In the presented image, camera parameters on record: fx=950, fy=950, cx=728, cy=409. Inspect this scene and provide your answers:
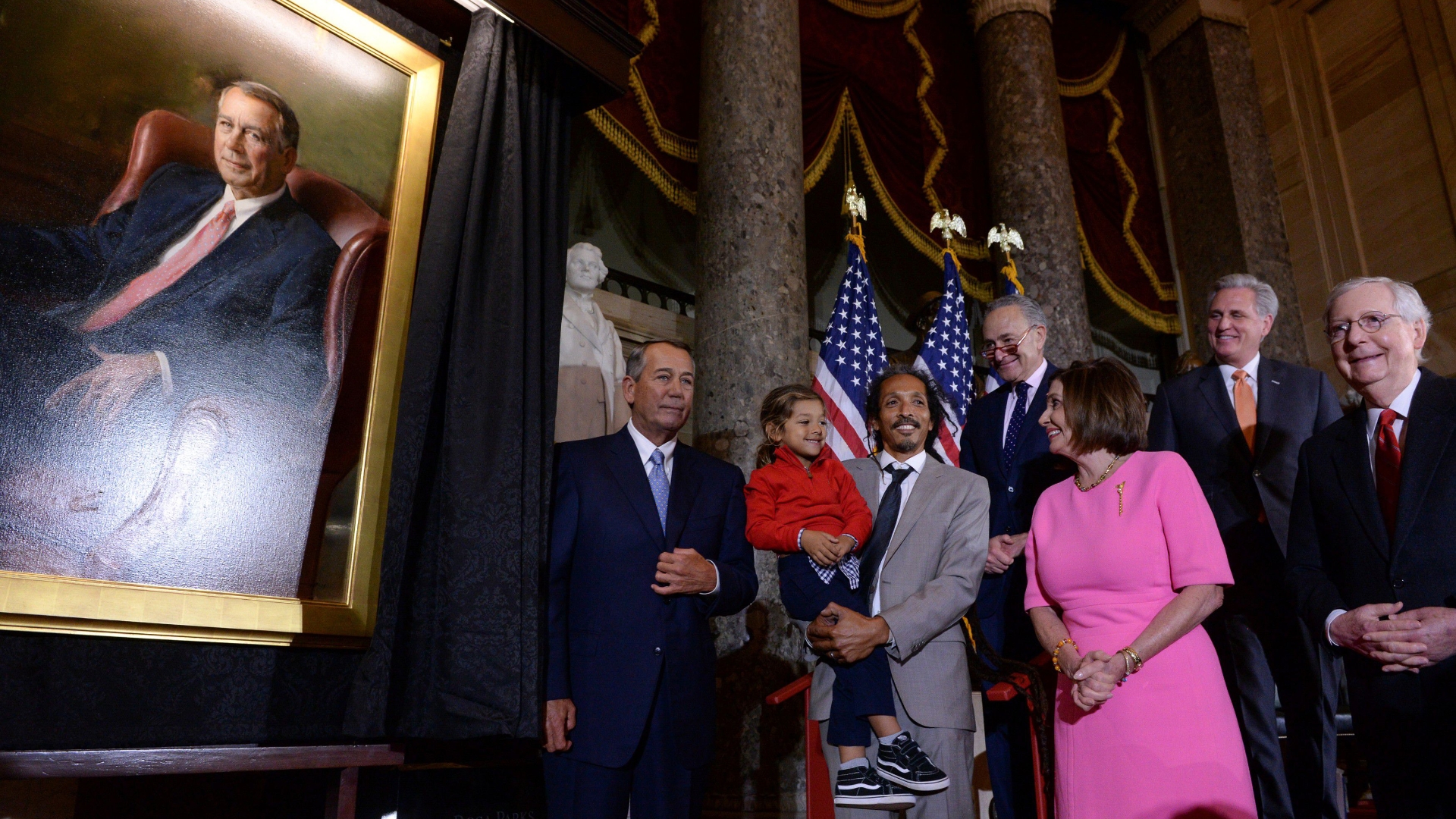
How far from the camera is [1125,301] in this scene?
8750 millimetres

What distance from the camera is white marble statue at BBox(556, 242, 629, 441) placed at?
17.1 ft

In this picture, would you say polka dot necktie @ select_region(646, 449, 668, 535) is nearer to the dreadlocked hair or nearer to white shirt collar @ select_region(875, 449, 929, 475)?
the dreadlocked hair

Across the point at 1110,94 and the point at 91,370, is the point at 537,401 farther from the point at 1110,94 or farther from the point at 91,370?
the point at 1110,94

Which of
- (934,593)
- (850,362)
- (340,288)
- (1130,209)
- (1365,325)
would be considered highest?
(1130,209)

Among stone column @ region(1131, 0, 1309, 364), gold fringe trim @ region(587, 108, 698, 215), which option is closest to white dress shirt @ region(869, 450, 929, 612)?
gold fringe trim @ region(587, 108, 698, 215)

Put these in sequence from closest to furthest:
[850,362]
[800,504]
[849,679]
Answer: [849,679] < [800,504] < [850,362]

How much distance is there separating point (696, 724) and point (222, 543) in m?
1.33

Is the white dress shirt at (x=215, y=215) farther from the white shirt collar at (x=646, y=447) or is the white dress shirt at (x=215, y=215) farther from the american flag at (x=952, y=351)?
the american flag at (x=952, y=351)

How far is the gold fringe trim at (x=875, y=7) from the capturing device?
26.5 ft

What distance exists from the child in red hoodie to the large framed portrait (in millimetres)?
1189

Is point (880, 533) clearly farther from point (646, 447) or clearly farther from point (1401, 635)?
point (1401, 635)

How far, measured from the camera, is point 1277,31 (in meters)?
8.78

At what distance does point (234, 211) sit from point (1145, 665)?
269 cm

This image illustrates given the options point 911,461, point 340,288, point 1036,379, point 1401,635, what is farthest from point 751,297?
point 1401,635
